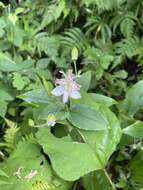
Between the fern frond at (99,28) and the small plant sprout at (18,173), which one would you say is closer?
the small plant sprout at (18,173)

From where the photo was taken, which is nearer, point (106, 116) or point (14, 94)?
point (106, 116)

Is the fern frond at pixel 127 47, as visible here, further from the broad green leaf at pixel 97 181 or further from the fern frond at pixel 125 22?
the broad green leaf at pixel 97 181

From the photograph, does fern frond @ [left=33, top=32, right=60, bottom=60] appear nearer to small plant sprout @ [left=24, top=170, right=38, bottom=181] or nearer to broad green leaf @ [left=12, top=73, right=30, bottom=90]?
broad green leaf @ [left=12, top=73, right=30, bottom=90]

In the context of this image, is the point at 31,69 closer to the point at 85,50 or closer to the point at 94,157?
the point at 85,50

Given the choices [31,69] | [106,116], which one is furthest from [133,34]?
[106,116]

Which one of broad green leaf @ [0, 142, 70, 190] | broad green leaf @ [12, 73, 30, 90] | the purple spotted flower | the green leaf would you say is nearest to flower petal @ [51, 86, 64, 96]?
the purple spotted flower

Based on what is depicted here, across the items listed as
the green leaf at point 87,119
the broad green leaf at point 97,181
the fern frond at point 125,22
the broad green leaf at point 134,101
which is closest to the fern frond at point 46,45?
the fern frond at point 125,22

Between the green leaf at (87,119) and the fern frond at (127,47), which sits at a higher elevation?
the fern frond at (127,47)
